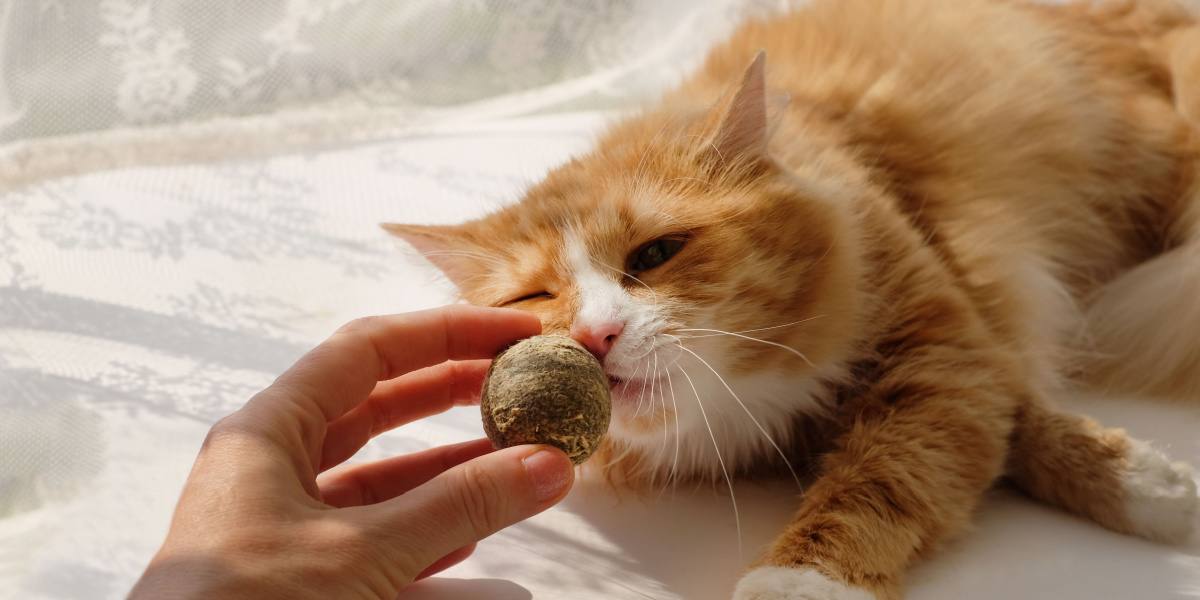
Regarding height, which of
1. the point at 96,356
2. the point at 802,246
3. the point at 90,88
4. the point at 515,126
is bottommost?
the point at 802,246

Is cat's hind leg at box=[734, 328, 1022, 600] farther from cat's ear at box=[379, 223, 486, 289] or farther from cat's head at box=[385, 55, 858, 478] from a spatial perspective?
cat's ear at box=[379, 223, 486, 289]

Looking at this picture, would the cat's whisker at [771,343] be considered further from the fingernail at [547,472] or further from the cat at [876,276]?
the fingernail at [547,472]

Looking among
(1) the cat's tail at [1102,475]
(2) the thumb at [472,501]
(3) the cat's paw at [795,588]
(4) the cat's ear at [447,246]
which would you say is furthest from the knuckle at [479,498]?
(1) the cat's tail at [1102,475]

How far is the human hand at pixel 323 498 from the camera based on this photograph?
3.08ft

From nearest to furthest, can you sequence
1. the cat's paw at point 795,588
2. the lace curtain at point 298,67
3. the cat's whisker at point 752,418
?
the cat's paw at point 795,588
the cat's whisker at point 752,418
the lace curtain at point 298,67

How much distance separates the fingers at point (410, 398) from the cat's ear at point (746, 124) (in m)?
0.48

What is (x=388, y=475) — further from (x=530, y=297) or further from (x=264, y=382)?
(x=264, y=382)

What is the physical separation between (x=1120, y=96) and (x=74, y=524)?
2162mm

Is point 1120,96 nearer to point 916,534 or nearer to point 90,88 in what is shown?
point 916,534

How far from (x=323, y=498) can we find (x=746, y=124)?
0.80 meters

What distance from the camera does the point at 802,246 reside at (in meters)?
1.45

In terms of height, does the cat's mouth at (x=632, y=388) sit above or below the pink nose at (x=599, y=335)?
below

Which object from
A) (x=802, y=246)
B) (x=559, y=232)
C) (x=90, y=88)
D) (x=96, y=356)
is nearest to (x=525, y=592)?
(x=559, y=232)

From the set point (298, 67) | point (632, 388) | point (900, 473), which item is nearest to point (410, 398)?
point (632, 388)
